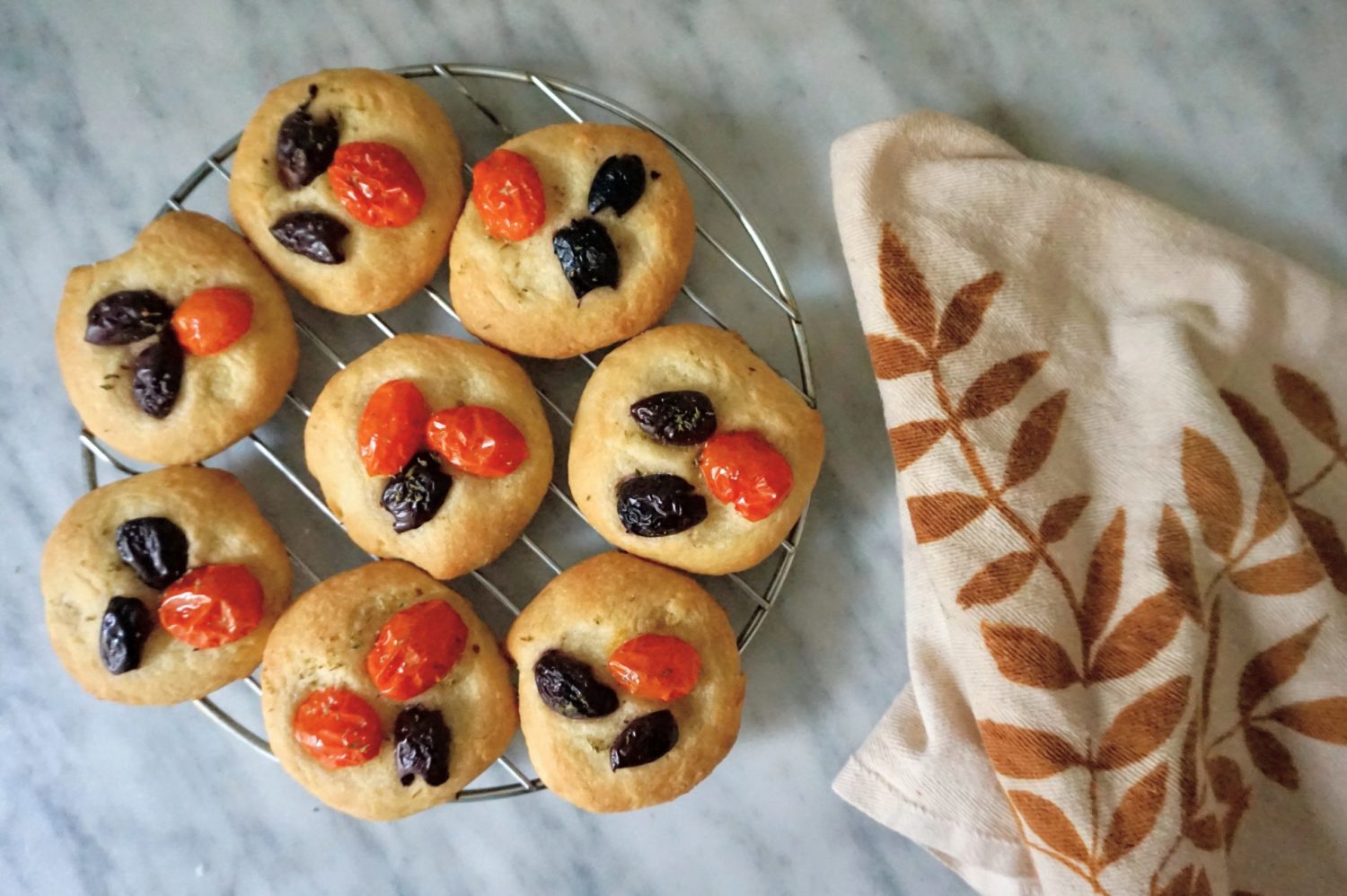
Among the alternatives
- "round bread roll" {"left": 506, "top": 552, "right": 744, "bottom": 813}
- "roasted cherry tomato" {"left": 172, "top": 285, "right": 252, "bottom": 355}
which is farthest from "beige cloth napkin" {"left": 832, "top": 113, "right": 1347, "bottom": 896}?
"roasted cherry tomato" {"left": 172, "top": 285, "right": 252, "bottom": 355}

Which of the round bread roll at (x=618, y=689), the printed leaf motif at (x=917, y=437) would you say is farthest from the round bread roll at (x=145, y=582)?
the printed leaf motif at (x=917, y=437)

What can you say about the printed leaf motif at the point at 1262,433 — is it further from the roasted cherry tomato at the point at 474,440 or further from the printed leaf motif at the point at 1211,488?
the roasted cherry tomato at the point at 474,440

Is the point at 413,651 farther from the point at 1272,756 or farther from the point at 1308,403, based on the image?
the point at 1308,403

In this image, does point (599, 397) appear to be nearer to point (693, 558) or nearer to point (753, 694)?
point (693, 558)

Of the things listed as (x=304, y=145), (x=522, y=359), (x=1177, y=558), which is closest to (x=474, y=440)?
A: (x=522, y=359)

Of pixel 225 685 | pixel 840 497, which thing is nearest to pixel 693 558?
pixel 840 497

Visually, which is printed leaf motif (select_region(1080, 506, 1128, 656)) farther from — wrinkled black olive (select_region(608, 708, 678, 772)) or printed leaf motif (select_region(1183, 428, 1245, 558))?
wrinkled black olive (select_region(608, 708, 678, 772))
